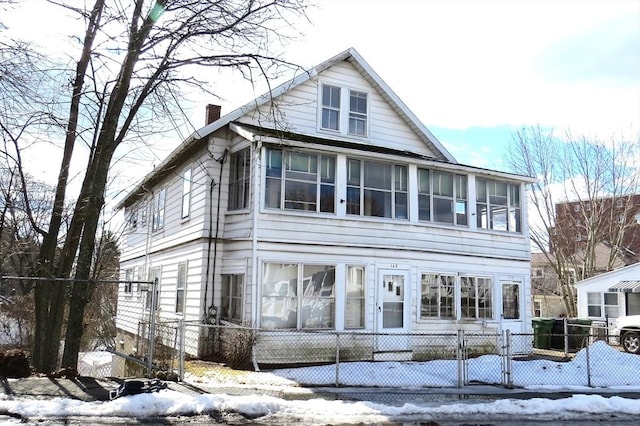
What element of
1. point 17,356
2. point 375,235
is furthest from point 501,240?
point 17,356

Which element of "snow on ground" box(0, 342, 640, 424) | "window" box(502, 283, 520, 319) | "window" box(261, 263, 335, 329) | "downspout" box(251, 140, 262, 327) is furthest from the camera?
"window" box(502, 283, 520, 319)

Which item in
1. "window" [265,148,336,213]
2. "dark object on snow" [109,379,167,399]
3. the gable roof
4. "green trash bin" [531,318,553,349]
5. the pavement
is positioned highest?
the gable roof

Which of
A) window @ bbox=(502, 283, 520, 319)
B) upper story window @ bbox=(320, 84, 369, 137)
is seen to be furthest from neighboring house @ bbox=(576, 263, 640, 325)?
upper story window @ bbox=(320, 84, 369, 137)

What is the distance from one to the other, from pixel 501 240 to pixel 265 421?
1189 centimetres

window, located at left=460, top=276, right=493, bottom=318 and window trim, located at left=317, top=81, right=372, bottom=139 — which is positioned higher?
window trim, located at left=317, top=81, right=372, bottom=139

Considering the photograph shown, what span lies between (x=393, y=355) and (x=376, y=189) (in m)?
4.62

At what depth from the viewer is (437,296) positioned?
15.9 meters

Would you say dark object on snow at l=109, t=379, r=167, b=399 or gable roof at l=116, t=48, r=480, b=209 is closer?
dark object on snow at l=109, t=379, r=167, b=399

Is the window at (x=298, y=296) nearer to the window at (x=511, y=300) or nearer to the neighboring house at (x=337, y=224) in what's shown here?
the neighboring house at (x=337, y=224)

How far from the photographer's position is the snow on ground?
26.2 feet

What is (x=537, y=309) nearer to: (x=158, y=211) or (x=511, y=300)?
(x=511, y=300)

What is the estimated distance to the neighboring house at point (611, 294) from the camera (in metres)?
23.8

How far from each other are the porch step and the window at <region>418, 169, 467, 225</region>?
13.0 feet

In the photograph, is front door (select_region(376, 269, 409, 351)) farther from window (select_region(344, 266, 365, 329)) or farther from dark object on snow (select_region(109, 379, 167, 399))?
dark object on snow (select_region(109, 379, 167, 399))
